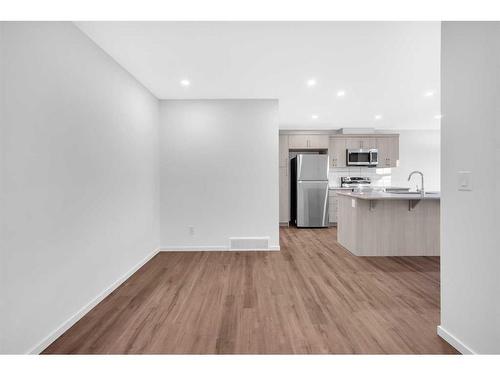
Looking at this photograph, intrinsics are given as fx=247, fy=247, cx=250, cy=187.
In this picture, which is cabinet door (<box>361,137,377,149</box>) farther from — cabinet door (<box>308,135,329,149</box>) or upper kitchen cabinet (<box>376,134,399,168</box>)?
cabinet door (<box>308,135,329,149</box>)

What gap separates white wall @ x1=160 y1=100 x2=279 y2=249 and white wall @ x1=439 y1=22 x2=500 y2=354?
2.44 meters

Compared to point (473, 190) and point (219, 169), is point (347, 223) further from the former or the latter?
point (473, 190)

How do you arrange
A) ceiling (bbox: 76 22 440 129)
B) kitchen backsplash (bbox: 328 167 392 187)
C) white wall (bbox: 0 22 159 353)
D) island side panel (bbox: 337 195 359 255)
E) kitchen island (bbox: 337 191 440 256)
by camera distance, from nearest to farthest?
white wall (bbox: 0 22 159 353) → ceiling (bbox: 76 22 440 129) → kitchen island (bbox: 337 191 440 256) → island side panel (bbox: 337 195 359 255) → kitchen backsplash (bbox: 328 167 392 187)

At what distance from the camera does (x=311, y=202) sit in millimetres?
5957

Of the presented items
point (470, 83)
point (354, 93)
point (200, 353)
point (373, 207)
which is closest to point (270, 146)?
point (354, 93)

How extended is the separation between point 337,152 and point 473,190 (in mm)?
4957

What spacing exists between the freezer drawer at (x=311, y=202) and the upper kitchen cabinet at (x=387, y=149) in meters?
1.69

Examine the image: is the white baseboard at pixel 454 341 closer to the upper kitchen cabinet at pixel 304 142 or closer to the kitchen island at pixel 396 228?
the kitchen island at pixel 396 228

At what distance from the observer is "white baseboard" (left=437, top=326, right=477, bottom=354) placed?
4.95 ft

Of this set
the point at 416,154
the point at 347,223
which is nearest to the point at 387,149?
the point at 416,154

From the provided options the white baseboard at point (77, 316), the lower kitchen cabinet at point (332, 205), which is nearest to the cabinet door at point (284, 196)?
the lower kitchen cabinet at point (332, 205)

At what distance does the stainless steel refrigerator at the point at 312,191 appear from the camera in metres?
5.93

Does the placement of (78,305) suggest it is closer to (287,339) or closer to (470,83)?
(287,339)

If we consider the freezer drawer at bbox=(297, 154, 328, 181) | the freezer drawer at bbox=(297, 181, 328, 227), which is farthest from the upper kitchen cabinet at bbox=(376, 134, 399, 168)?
the freezer drawer at bbox=(297, 181, 328, 227)
